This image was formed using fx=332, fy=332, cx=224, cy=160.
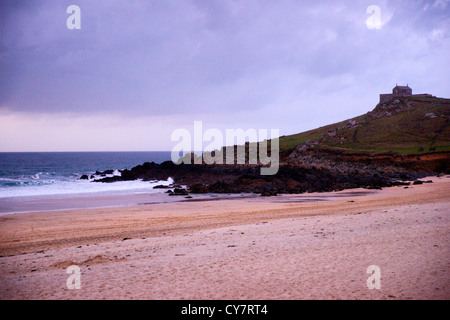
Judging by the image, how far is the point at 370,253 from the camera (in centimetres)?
872

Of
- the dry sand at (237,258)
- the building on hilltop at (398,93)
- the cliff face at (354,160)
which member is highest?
the building on hilltop at (398,93)

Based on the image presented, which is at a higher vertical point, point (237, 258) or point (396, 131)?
point (396, 131)

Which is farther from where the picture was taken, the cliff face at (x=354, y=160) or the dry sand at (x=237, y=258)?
the cliff face at (x=354, y=160)

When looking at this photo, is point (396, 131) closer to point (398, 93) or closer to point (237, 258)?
point (398, 93)

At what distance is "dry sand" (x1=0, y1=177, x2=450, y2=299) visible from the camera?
6586mm

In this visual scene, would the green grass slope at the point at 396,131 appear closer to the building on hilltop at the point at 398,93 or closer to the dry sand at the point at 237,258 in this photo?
the building on hilltop at the point at 398,93

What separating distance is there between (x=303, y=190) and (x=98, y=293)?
2676cm

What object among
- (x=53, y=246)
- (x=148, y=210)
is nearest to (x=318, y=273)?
(x=53, y=246)

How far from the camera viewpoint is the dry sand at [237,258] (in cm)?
659

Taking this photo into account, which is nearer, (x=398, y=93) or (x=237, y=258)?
(x=237, y=258)

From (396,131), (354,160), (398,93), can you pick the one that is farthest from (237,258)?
(398,93)

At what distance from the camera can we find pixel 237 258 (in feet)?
28.9

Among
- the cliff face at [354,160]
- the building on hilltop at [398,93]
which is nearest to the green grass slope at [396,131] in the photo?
the cliff face at [354,160]
